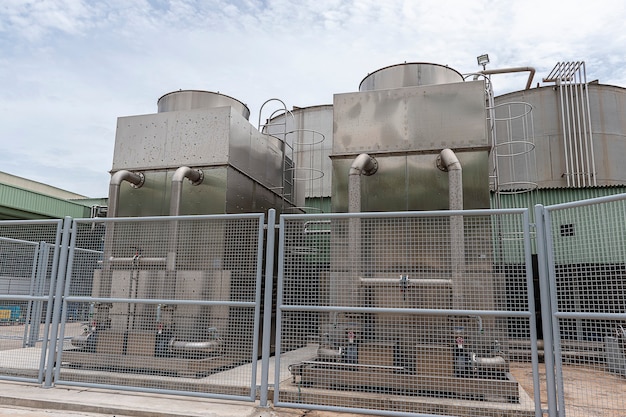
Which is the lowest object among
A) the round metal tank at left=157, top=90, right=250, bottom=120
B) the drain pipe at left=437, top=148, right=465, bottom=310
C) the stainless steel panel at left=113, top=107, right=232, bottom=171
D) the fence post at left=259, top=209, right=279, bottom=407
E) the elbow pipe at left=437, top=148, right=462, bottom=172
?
the fence post at left=259, top=209, right=279, bottom=407

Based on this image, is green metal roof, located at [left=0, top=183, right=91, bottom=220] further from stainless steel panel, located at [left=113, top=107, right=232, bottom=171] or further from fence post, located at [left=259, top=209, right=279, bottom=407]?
fence post, located at [left=259, top=209, right=279, bottom=407]

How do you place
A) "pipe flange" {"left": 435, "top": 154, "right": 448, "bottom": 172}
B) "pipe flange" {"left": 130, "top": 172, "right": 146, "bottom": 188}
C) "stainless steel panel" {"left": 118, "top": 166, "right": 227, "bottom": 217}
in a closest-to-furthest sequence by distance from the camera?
"pipe flange" {"left": 435, "top": 154, "right": 448, "bottom": 172}
"stainless steel panel" {"left": 118, "top": 166, "right": 227, "bottom": 217}
"pipe flange" {"left": 130, "top": 172, "right": 146, "bottom": 188}

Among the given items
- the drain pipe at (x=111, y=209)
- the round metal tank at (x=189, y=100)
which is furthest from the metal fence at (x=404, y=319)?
the round metal tank at (x=189, y=100)

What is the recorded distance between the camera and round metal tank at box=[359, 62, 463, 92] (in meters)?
9.28

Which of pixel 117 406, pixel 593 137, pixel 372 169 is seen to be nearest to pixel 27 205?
pixel 117 406

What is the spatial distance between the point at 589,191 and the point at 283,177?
32.7ft

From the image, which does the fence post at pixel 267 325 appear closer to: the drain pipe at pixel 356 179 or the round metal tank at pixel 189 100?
the drain pipe at pixel 356 179

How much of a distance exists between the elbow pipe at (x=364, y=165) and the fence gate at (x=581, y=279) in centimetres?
326

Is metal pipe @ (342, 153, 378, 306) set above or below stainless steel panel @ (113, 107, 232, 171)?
below

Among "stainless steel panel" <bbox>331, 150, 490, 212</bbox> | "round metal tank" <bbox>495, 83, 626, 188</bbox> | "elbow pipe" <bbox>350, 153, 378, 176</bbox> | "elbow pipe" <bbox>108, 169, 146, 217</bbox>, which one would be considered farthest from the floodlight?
"elbow pipe" <bbox>108, 169, 146, 217</bbox>

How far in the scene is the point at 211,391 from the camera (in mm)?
6332

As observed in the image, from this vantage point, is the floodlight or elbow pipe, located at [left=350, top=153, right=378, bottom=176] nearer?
elbow pipe, located at [left=350, top=153, right=378, bottom=176]

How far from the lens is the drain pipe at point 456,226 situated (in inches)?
228

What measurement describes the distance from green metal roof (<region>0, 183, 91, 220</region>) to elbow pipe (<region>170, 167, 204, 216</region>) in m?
11.9
